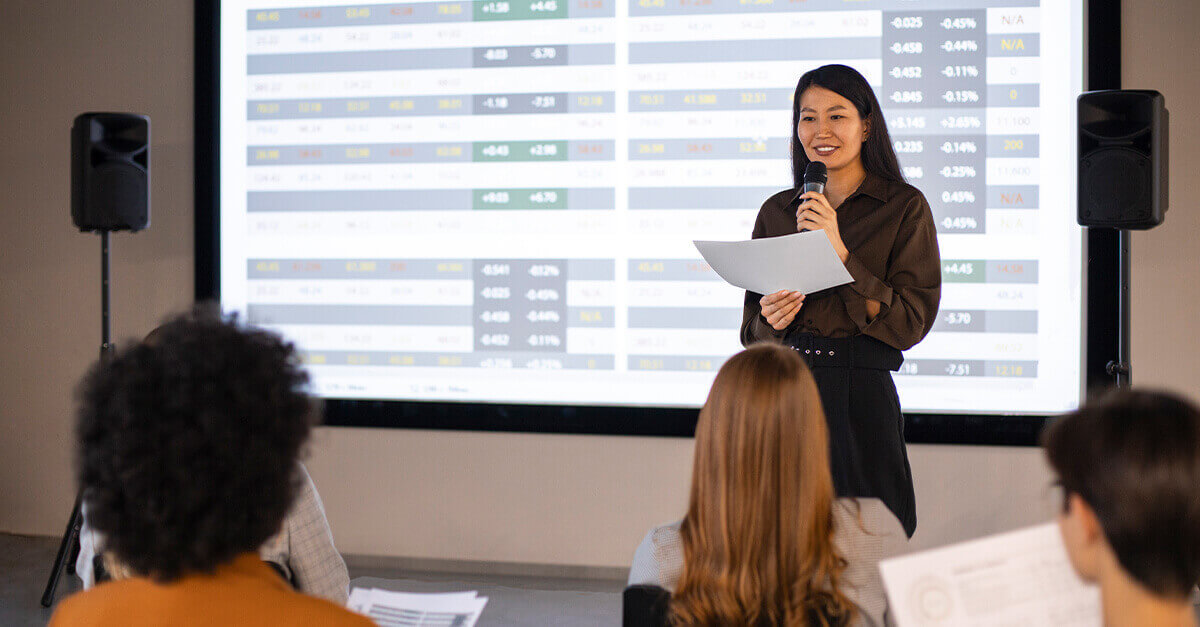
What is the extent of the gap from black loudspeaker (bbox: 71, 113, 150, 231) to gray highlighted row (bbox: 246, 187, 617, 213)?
1.57 feet

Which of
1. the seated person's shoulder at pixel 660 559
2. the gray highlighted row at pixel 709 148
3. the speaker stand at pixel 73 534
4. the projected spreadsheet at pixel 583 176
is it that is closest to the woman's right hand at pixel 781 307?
the seated person's shoulder at pixel 660 559

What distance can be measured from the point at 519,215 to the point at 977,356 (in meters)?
1.87

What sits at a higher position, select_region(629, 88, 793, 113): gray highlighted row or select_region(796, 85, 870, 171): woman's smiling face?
select_region(629, 88, 793, 113): gray highlighted row

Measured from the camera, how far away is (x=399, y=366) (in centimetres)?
372

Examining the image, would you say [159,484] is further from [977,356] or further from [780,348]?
[977,356]

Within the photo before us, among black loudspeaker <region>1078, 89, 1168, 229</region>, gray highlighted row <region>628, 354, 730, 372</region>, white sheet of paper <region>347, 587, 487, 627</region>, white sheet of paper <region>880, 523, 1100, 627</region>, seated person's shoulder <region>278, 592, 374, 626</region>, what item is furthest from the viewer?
gray highlighted row <region>628, 354, 730, 372</region>

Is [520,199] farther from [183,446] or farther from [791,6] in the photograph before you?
[183,446]

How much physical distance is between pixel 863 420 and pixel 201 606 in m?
1.70

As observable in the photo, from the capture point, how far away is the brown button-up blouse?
2.15 metres

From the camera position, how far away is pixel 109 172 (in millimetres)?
3430

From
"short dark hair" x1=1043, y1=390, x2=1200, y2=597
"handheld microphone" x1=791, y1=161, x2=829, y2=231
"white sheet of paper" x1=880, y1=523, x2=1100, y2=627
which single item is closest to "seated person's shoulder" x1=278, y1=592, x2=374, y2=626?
"white sheet of paper" x1=880, y1=523, x2=1100, y2=627

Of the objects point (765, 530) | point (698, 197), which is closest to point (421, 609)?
point (765, 530)

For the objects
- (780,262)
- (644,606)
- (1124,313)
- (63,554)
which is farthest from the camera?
(63,554)

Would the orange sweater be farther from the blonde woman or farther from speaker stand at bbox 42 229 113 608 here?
speaker stand at bbox 42 229 113 608
